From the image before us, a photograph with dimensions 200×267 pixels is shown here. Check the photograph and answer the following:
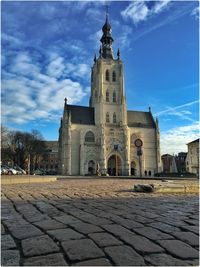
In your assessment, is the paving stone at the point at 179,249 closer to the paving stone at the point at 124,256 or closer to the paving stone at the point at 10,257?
the paving stone at the point at 124,256

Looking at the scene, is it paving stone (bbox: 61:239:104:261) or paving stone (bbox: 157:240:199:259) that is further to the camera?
paving stone (bbox: 157:240:199:259)

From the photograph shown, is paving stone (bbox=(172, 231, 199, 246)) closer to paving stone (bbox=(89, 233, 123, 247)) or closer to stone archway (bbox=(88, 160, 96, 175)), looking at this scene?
paving stone (bbox=(89, 233, 123, 247))

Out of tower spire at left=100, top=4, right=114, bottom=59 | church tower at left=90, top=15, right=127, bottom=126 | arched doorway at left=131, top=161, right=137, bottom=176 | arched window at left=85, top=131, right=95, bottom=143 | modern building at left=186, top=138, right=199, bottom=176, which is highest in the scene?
tower spire at left=100, top=4, right=114, bottom=59

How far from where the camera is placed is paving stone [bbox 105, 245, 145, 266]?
9.72 feet

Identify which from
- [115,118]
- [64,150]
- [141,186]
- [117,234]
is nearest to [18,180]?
[141,186]

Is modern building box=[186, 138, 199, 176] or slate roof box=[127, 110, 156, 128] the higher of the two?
slate roof box=[127, 110, 156, 128]

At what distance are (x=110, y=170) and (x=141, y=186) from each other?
6822 centimetres

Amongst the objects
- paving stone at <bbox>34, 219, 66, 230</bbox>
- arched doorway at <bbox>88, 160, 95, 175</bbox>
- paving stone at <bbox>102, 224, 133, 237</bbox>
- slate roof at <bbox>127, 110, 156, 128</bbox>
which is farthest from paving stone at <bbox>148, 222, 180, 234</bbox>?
slate roof at <bbox>127, 110, 156, 128</bbox>

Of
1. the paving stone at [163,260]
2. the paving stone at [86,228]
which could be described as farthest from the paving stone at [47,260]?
the paving stone at [86,228]

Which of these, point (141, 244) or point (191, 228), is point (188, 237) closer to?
point (191, 228)

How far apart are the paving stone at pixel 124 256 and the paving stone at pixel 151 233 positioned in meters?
0.68

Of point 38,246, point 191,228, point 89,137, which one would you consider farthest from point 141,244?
point 89,137

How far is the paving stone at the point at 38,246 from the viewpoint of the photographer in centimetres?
329

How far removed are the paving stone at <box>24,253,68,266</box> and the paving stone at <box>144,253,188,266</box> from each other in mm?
931
